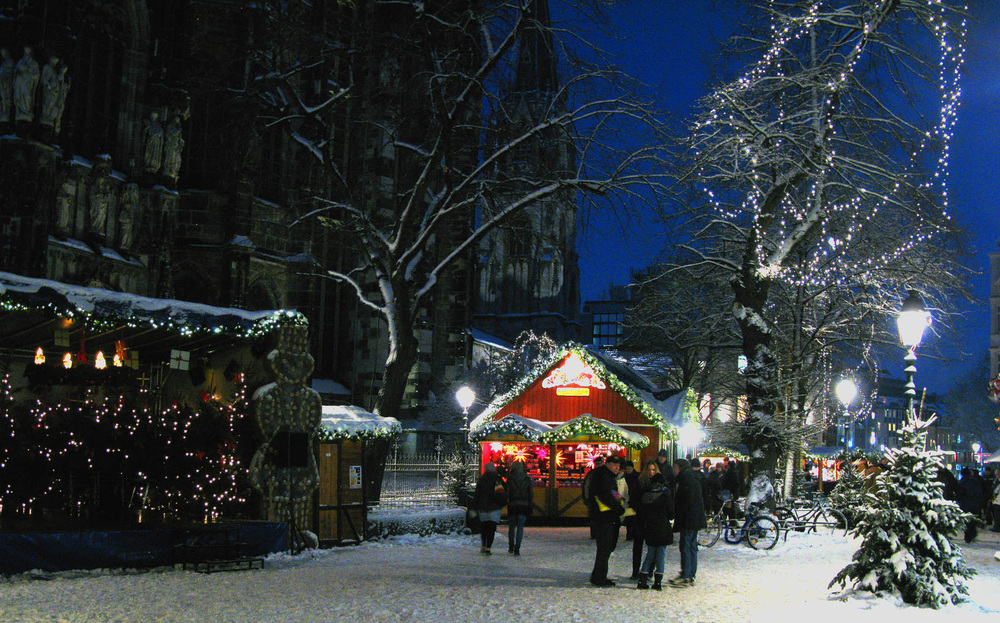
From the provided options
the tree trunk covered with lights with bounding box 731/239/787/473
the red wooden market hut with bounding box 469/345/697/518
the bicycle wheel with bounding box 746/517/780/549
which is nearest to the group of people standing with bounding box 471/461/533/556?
the bicycle wheel with bounding box 746/517/780/549

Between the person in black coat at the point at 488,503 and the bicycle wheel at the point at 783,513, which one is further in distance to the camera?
the bicycle wheel at the point at 783,513

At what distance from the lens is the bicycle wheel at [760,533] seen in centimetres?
1773

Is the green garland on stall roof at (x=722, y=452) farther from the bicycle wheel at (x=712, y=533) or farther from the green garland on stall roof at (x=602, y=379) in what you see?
the bicycle wheel at (x=712, y=533)

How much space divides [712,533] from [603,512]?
822 cm

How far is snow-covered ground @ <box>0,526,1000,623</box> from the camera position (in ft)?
32.0

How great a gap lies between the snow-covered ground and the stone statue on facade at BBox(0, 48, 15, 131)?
39.8 ft

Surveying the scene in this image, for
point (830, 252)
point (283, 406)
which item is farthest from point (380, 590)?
point (830, 252)

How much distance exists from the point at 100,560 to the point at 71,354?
20.9 ft

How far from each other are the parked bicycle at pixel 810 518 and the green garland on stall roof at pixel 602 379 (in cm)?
349

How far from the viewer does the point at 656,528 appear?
39.4 feet

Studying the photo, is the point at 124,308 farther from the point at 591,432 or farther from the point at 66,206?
the point at 591,432

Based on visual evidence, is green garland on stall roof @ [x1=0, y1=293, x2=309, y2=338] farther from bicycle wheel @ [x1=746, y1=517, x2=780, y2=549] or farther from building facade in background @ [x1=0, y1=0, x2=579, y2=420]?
bicycle wheel @ [x1=746, y1=517, x2=780, y2=549]

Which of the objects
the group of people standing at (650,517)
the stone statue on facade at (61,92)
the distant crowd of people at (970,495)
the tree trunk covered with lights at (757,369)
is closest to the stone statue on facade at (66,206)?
the stone statue on facade at (61,92)

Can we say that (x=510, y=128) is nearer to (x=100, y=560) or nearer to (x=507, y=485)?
(x=507, y=485)
